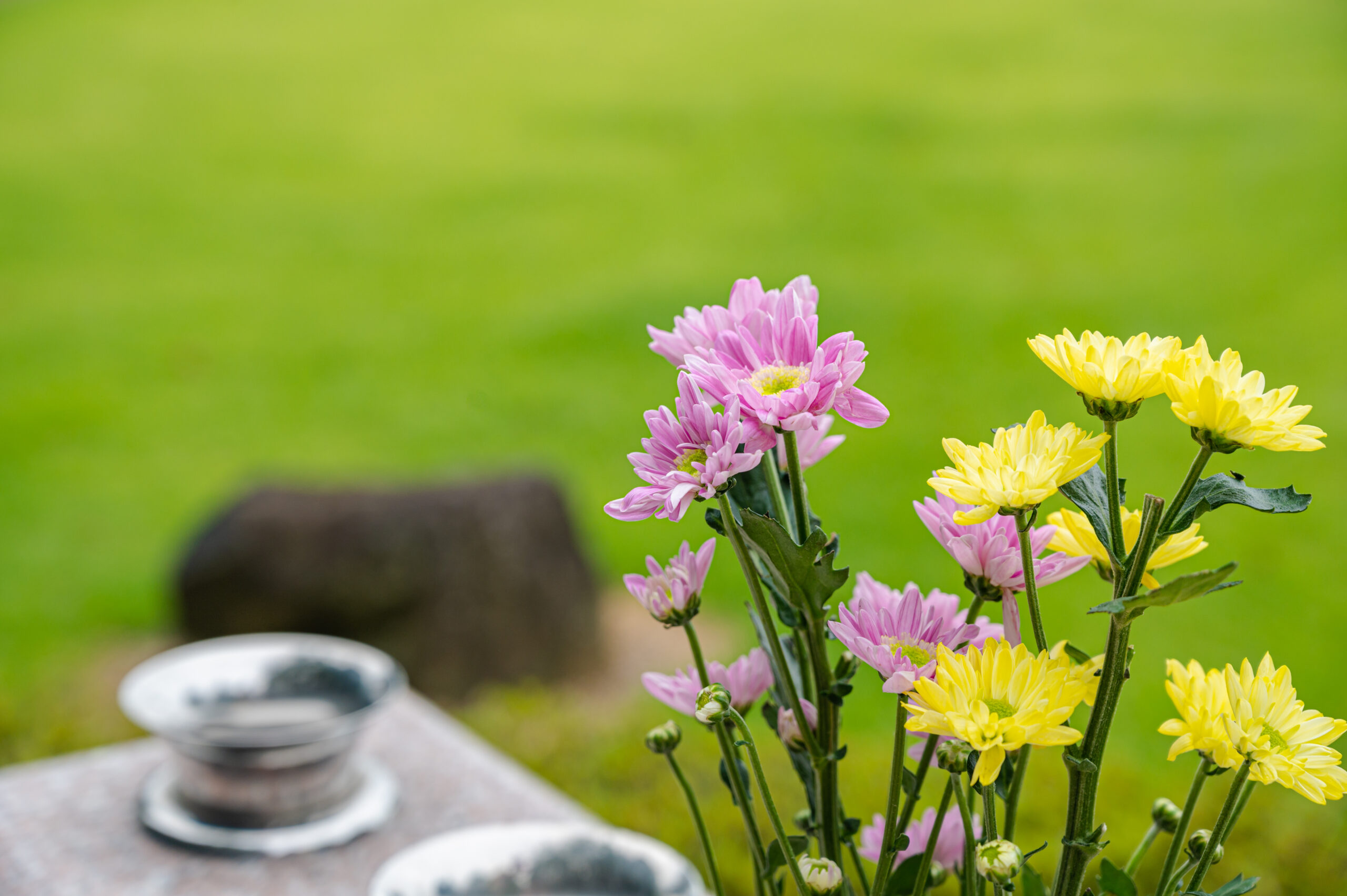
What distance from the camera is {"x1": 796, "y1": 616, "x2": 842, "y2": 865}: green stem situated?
0.52 meters

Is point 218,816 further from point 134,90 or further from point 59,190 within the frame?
point 134,90

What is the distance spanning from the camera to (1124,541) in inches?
19.2

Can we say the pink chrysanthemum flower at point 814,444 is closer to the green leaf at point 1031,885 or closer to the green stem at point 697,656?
the green stem at point 697,656

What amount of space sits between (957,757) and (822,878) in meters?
0.08

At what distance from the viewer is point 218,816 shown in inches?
43.6

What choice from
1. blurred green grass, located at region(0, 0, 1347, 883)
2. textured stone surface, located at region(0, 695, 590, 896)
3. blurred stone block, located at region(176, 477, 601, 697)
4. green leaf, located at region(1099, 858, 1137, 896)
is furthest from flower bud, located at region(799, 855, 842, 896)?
blurred stone block, located at region(176, 477, 601, 697)

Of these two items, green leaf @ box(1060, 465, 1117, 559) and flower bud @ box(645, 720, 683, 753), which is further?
flower bud @ box(645, 720, 683, 753)

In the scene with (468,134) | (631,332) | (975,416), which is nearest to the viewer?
(975,416)

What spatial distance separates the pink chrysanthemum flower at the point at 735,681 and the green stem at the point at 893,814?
8 centimetres

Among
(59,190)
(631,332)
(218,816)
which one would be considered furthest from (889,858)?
(59,190)

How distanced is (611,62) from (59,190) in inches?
151

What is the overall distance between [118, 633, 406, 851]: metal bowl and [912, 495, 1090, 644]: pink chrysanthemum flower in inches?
29.1

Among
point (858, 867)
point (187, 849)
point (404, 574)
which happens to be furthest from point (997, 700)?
point (404, 574)

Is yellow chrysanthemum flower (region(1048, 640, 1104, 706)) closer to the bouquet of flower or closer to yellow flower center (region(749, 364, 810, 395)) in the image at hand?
the bouquet of flower
